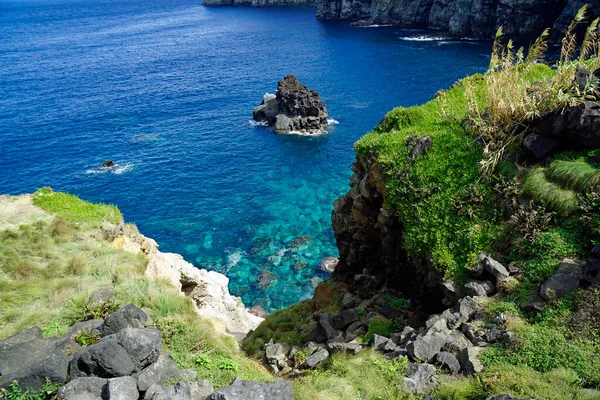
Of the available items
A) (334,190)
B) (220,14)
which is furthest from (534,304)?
(220,14)

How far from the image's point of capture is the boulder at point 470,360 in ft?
37.0

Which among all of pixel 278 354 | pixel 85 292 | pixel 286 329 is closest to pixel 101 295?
pixel 85 292

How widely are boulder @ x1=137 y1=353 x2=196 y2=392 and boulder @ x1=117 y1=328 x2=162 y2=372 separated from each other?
0.27 metres

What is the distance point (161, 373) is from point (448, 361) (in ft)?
24.8

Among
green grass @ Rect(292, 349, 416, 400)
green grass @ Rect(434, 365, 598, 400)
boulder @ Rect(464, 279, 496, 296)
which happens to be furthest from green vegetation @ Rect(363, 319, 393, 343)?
green grass @ Rect(434, 365, 598, 400)

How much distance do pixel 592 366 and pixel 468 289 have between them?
449cm

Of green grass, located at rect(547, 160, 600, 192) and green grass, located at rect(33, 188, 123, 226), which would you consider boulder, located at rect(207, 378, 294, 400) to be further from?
green grass, located at rect(33, 188, 123, 226)

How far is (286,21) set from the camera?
167375 millimetres

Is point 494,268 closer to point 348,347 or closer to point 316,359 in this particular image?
point 348,347

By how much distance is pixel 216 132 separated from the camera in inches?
2790

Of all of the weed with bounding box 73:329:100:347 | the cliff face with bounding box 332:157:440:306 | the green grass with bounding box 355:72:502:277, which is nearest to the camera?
the weed with bounding box 73:329:100:347

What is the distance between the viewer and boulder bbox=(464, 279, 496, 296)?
46.6ft

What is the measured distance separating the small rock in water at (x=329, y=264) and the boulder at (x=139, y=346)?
2838cm

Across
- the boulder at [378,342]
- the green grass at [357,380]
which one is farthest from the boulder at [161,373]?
the boulder at [378,342]
